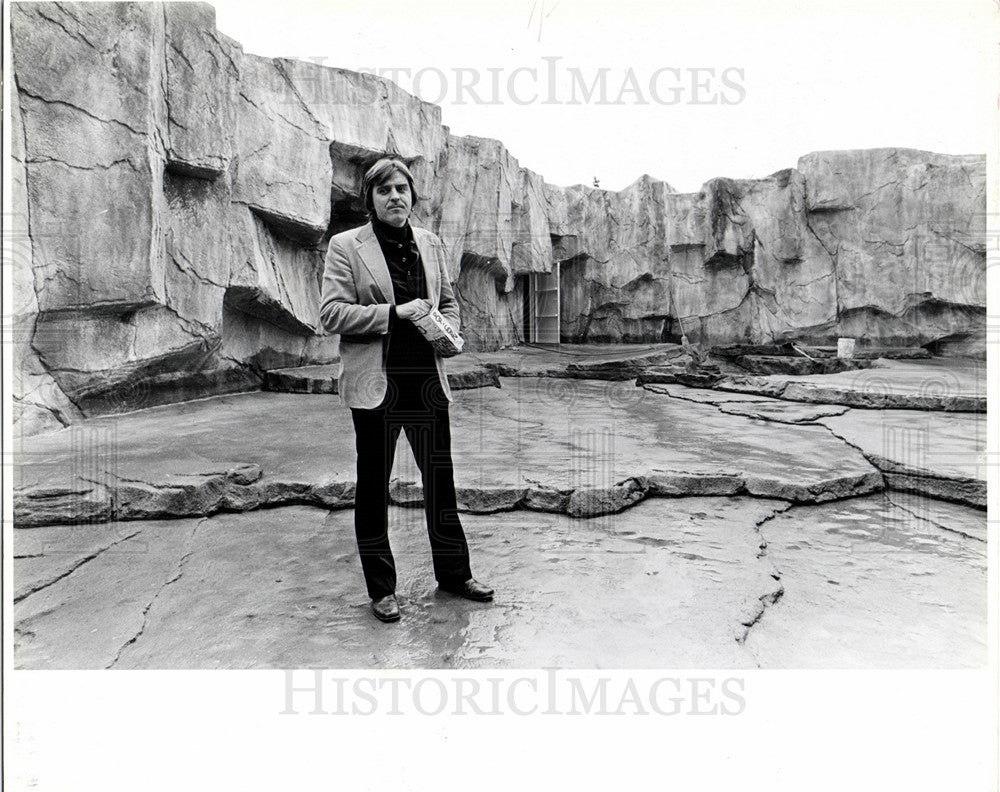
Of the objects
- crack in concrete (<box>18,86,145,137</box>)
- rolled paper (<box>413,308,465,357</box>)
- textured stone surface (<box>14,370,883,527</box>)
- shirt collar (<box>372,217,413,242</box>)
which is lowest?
textured stone surface (<box>14,370,883,527</box>)

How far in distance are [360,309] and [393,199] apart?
0.32m

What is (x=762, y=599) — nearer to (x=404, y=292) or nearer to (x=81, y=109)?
(x=404, y=292)

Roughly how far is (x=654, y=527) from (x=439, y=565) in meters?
0.97

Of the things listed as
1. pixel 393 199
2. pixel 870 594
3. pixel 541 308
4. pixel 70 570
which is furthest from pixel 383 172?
pixel 541 308

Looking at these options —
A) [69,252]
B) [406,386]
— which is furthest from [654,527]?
[69,252]

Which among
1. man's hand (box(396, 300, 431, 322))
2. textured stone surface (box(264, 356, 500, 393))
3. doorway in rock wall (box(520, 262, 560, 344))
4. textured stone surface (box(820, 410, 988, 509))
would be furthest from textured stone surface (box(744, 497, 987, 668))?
doorway in rock wall (box(520, 262, 560, 344))

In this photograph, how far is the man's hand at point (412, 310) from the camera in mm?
1800

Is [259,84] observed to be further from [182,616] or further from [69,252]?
[182,616]

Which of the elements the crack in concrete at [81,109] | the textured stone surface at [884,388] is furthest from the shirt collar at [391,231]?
the textured stone surface at [884,388]

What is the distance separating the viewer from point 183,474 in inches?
111

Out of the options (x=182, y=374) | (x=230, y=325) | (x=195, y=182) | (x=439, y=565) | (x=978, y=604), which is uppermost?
(x=195, y=182)

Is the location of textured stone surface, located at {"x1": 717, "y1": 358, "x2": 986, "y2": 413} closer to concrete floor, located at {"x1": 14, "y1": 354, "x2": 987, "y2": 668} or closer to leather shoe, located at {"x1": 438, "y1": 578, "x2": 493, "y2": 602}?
concrete floor, located at {"x1": 14, "y1": 354, "x2": 987, "y2": 668}

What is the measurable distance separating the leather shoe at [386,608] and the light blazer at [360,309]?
53 centimetres

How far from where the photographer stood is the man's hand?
1.80 metres
